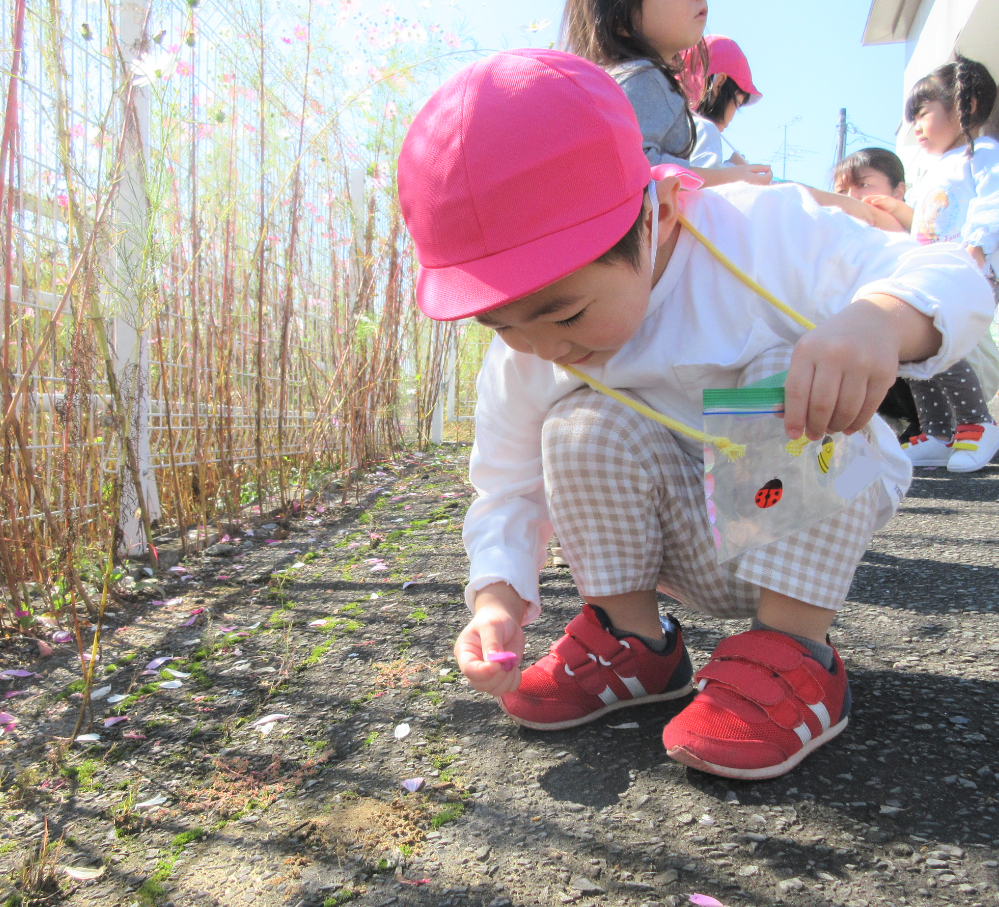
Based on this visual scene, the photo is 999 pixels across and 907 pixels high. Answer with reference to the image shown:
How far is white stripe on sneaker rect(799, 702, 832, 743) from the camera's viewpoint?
0.99 metres

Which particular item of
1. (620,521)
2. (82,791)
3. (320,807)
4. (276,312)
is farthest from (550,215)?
(276,312)

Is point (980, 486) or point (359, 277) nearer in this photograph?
point (980, 486)

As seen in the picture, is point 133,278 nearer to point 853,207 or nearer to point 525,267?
point 525,267

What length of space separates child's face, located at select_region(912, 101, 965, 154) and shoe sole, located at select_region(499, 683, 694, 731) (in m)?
3.35

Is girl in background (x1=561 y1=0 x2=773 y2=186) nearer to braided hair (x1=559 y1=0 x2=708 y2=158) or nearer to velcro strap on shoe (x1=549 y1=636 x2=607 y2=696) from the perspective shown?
braided hair (x1=559 y1=0 x2=708 y2=158)

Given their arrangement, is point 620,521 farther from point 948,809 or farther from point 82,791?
point 82,791

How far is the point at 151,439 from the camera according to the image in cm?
247

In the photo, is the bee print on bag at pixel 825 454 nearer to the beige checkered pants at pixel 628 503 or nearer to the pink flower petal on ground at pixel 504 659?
the beige checkered pants at pixel 628 503

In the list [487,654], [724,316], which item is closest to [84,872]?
[487,654]

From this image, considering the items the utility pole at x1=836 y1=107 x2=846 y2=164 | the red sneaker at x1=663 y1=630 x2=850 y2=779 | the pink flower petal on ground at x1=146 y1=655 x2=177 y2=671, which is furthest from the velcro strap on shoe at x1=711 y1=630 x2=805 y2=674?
the utility pole at x1=836 y1=107 x2=846 y2=164

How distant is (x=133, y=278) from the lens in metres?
1.66

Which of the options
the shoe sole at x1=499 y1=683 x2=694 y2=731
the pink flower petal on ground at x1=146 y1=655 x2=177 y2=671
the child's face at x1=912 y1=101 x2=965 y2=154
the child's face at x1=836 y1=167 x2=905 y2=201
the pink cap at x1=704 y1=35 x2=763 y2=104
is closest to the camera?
the shoe sole at x1=499 y1=683 x2=694 y2=731

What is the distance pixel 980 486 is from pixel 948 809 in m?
2.84

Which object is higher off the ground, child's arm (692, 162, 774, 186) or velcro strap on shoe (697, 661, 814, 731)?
child's arm (692, 162, 774, 186)
